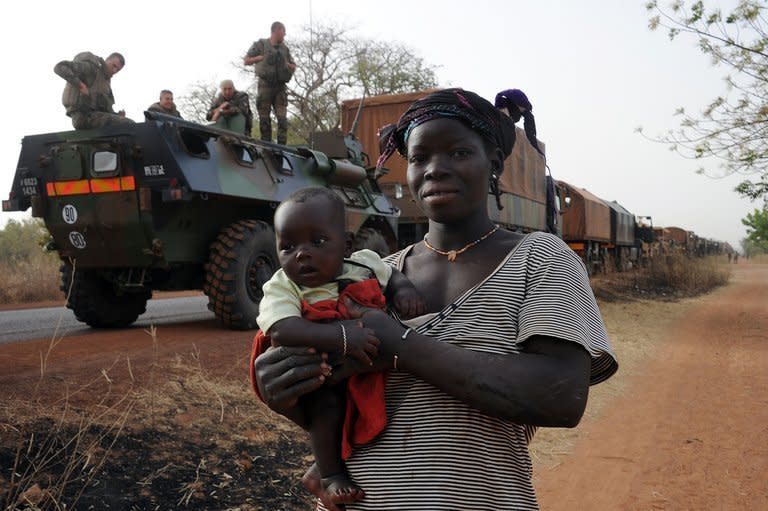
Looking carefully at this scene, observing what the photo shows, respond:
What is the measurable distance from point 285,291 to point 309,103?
27862 mm

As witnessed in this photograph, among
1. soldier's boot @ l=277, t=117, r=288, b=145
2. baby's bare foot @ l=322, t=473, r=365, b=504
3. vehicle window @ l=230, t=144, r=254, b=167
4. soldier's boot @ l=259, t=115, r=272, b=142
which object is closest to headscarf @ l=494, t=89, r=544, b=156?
baby's bare foot @ l=322, t=473, r=365, b=504

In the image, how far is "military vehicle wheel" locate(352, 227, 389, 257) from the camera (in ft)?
34.4

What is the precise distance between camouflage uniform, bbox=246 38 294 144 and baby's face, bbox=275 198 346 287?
8.89 metres

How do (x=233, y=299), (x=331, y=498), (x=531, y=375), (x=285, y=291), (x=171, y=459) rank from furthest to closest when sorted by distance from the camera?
1. (x=233, y=299)
2. (x=171, y=459)
3. (x=285, y=291)
4. (x=331, y=498)
5. (x=531, y=375)

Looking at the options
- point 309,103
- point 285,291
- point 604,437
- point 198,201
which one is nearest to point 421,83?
point 309,103

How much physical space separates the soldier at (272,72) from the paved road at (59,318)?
2995mm

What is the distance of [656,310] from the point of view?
50.8 feet

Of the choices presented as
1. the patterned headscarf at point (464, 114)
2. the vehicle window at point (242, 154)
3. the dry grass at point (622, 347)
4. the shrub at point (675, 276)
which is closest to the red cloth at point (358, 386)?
the patterned headscarf at point (464, 114)

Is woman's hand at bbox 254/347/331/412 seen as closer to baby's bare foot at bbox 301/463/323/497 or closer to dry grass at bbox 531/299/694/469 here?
baby's bare foot at bbox 301/463/323/497

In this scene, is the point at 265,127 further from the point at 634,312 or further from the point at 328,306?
the point at 328,306

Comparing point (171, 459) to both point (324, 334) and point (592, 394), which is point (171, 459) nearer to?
point (324, 334)

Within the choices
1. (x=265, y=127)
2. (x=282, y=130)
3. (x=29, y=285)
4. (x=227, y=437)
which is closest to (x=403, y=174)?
(x=282, y=130)

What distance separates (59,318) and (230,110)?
12.2 ft

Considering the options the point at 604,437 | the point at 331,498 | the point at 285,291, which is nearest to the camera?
the point at 331,498
